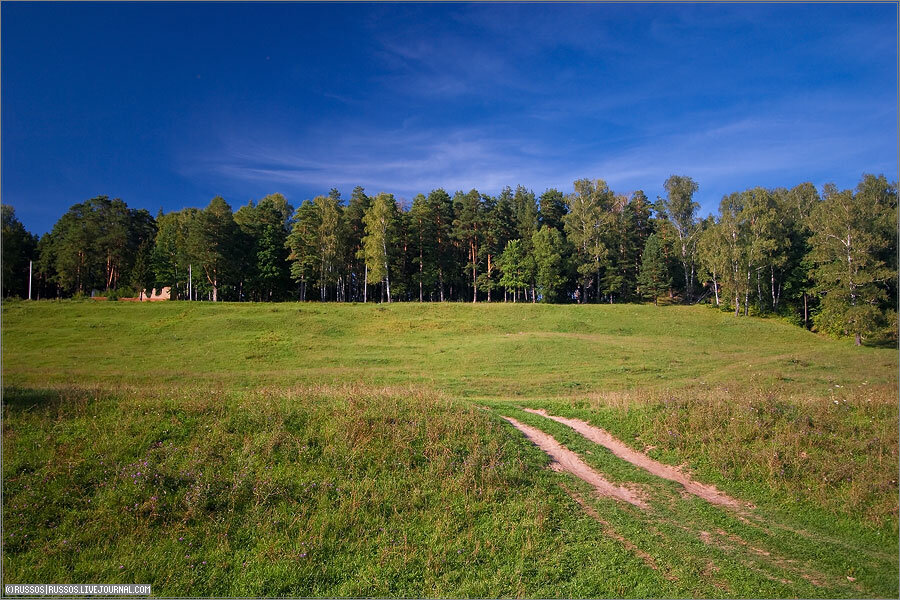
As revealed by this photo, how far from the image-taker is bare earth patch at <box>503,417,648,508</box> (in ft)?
31.1

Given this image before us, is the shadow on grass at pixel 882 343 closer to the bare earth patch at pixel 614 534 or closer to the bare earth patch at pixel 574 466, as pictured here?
the bare earth patch at pixel 574 466

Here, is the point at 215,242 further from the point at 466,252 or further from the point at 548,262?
the point at 548,262

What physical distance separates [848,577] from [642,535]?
295cm

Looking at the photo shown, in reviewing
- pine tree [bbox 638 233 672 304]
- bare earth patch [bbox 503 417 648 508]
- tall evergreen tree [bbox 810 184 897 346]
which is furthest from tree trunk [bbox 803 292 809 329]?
bare earth patch [bbox 503 417 648 508]

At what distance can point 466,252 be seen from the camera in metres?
72.6

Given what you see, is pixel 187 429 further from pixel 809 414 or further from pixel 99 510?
pixel 809 414

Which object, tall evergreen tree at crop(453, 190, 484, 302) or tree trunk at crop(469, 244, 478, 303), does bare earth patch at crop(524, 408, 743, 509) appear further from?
tall evergreen tree at crop(453, 190, 484, 302)

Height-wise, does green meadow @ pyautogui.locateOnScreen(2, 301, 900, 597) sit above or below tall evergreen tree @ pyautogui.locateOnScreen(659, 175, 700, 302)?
below

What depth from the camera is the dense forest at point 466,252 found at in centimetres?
5281

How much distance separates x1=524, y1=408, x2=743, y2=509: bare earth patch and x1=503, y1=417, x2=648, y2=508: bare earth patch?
55.9 inches

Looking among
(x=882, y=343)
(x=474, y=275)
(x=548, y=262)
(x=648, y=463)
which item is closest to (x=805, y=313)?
(x=882, y=343)

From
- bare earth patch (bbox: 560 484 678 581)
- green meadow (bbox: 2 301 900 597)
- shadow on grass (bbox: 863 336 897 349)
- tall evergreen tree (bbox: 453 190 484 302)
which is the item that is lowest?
shadow on grass (bbox: 863 336 897 349)

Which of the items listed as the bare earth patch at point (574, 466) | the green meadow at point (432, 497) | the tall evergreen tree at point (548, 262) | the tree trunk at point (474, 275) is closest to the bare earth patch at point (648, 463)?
the green meadow at point (432, 497)

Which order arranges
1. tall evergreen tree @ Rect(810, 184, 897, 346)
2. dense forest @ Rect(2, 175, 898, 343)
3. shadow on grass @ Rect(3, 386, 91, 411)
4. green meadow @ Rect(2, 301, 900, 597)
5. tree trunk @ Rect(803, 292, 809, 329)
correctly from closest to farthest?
green meadow @ Rect(2, 301, 900, 597)
shadow on grass @ Rect(3, 386, 91, 411)
tall evergreen tree @ Rect(810, 184, 897, 346)
dense forest @ Rect(2, 175, 898, 343)
tree trunk @ Rect(803, 292, 809, 329)
